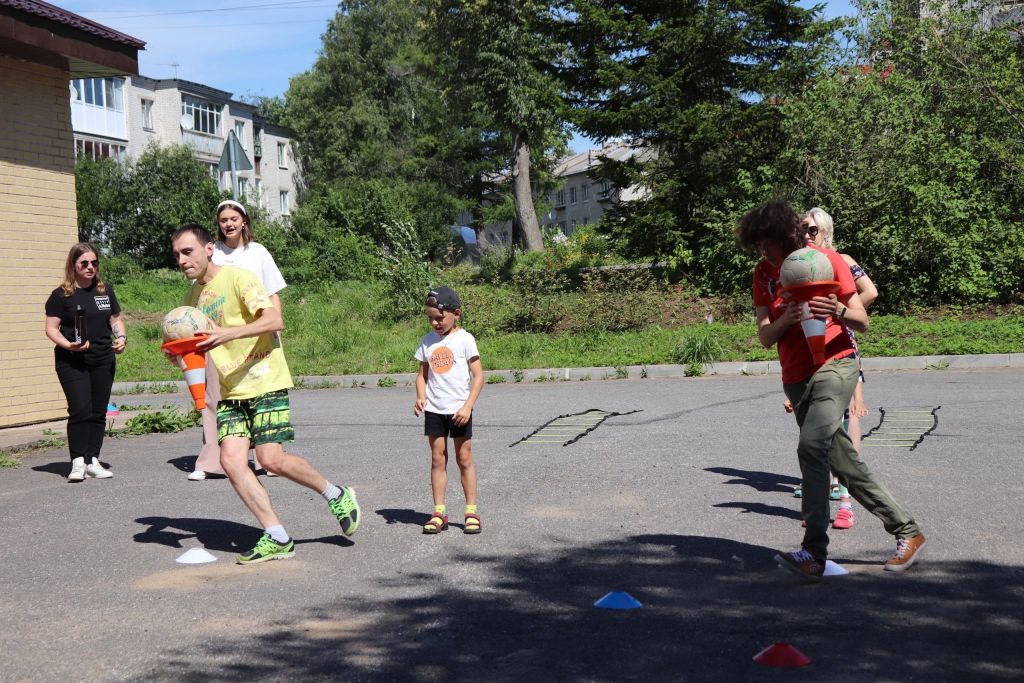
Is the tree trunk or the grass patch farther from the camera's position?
the tree trunk

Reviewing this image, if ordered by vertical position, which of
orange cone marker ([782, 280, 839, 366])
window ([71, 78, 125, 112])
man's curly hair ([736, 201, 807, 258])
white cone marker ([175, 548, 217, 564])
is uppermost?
window ([71, 78, 125, 112])

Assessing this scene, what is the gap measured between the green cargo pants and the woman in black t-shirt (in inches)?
231

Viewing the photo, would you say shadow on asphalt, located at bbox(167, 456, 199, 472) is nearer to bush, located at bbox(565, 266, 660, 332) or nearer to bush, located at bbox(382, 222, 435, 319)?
bush, located at bbox(565, 266, 660, 332)

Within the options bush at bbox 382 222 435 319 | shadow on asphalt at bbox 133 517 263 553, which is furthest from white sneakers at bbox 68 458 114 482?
bush at bbox 382 222 435 319

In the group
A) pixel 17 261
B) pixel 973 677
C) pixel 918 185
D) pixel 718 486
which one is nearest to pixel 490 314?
pixel 918 185

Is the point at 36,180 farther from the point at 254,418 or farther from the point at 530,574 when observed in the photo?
the point at 530,574

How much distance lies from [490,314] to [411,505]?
14.2 metres

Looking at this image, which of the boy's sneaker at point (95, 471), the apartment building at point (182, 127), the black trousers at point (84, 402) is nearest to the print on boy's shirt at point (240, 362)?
the black trousers at point (84, 402)

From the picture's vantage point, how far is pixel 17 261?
11.8 m

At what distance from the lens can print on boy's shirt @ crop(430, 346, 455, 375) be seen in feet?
20.8

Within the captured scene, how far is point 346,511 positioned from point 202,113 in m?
56.8

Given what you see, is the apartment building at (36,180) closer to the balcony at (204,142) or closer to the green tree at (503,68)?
the green tree at (503,68)

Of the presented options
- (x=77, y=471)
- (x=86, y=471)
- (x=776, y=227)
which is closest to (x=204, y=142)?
(x=86, y=471)

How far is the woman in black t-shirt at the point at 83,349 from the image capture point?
8695mm
